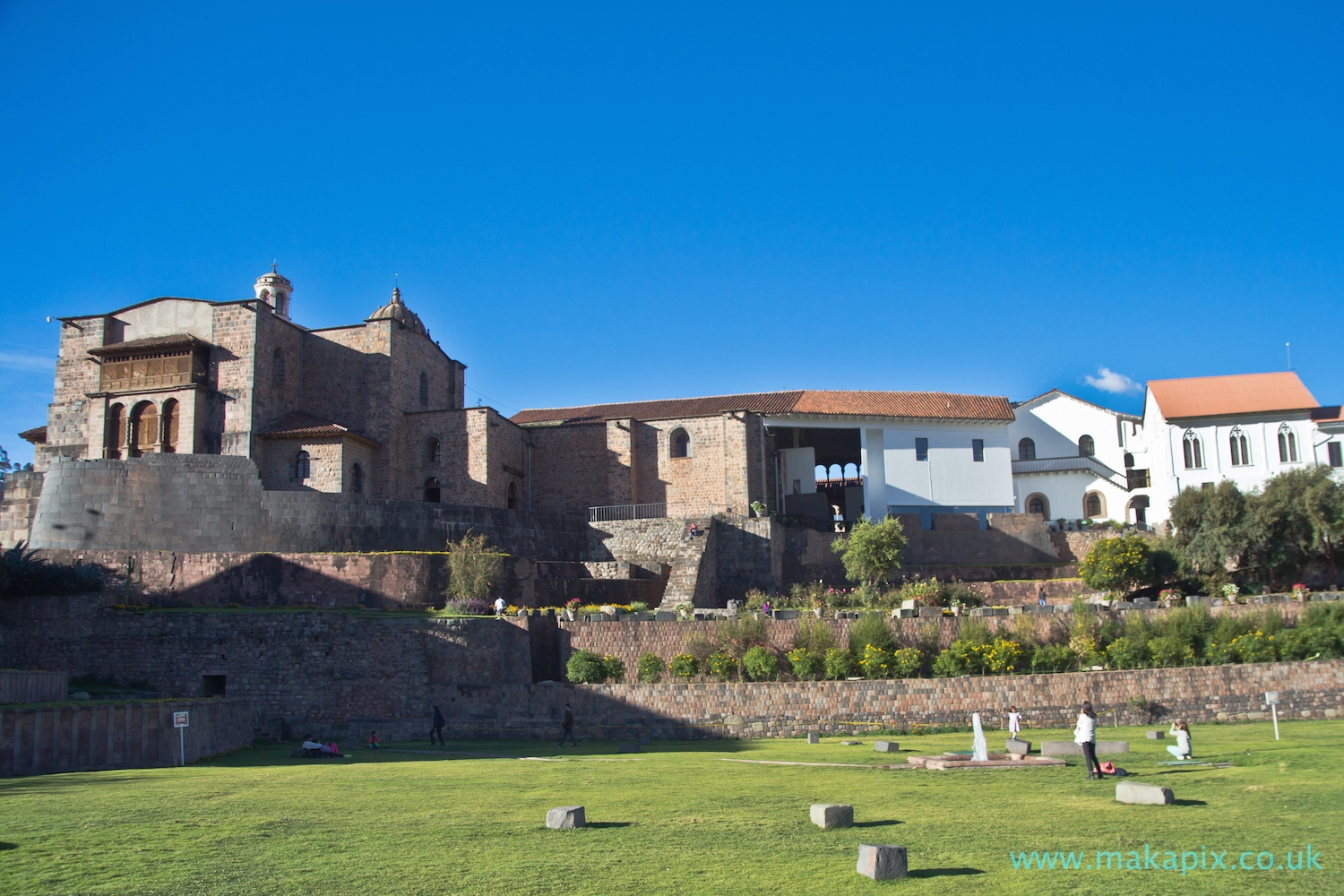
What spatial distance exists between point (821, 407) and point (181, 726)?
30193 mm

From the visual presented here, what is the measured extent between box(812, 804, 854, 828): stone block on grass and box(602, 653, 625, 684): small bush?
14.5 m

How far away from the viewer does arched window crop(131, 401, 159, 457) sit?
37.0m

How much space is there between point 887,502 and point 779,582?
27.6 ft

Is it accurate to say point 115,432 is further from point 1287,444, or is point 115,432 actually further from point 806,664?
point 1287,444

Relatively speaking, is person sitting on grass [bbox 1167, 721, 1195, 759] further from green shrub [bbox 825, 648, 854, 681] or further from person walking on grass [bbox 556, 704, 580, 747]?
person walking on grass [bbox 556, 704, 580, 747]

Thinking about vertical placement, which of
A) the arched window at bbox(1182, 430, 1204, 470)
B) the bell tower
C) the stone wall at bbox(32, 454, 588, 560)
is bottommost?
the stone wall at bbox(32, 454, 588, 560)

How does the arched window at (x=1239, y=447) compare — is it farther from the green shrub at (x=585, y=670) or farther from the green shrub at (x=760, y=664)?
the green shrub at (x=585, y=670)

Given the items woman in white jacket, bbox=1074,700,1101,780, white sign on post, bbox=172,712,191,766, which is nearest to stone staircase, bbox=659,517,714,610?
white sign on post, bbox=172,712,191,766

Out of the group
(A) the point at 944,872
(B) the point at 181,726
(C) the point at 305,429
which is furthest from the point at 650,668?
(C) the point at 305,429

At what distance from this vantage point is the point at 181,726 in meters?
16.7

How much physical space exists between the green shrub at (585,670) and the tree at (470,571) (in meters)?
4.16

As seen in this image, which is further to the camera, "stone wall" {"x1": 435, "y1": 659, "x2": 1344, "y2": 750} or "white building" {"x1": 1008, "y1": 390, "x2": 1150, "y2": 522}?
"white building" {"x1": 1008, "y1": 390, "x2": 1150, "y2": 522}

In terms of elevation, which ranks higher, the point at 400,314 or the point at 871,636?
the point at 400,314

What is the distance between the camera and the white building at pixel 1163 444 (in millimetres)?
42750
